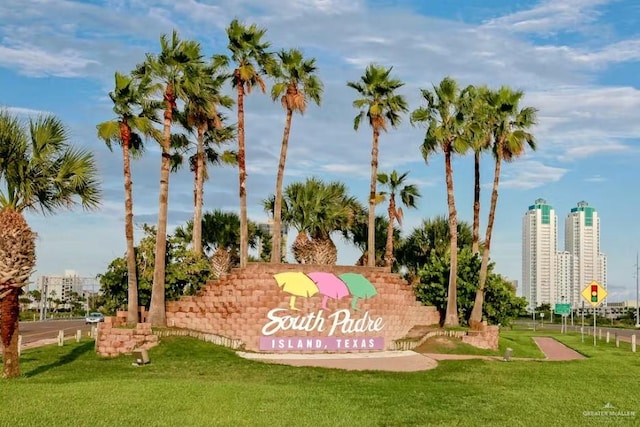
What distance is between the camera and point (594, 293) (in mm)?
41375

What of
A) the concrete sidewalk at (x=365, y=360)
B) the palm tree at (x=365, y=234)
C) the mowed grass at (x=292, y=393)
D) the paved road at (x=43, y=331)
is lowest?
the paved road at (x=43, y=331)

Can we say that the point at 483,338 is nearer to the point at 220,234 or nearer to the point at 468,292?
the point at 468,292

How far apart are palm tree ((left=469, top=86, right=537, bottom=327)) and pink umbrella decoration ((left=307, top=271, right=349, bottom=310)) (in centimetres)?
1119

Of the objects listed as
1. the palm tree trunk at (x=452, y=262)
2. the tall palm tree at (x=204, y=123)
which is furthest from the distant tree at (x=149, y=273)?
the palm tree trunk at (x=452, y=262)

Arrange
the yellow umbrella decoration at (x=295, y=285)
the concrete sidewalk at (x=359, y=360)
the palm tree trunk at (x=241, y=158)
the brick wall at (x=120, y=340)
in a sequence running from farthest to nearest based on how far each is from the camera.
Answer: the palm tree trunk at (x=241, y=158)
the yellow umbrella decoration at (x=295, y=285)
the brick wall at (x=120, y=340)
the concrete sidewalk at (x=359, y=360)

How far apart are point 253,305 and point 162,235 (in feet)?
17.6

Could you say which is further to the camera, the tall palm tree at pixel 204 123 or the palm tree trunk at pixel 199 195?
the palm tree trunk at pixel 199 195

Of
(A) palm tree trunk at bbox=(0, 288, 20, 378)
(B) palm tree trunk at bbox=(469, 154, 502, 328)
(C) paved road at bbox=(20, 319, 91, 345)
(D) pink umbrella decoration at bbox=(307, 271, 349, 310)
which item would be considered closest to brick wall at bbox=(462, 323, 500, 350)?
(B) palm tree trunk at bbox=(469, 154, 502, 328)

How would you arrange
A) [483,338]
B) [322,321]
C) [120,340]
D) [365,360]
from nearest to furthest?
[120,340] < [365,360] < [322,321] < [483,338]

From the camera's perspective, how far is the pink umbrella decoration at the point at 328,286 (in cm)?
3105

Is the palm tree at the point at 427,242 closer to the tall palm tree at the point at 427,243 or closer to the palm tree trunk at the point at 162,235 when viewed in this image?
the tall palm tree at the point at 427,243

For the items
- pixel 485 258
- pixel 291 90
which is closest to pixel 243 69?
pixel 291 90

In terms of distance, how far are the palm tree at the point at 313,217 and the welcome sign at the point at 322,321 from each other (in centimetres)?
1278

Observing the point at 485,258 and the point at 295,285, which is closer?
the point at 295,285
